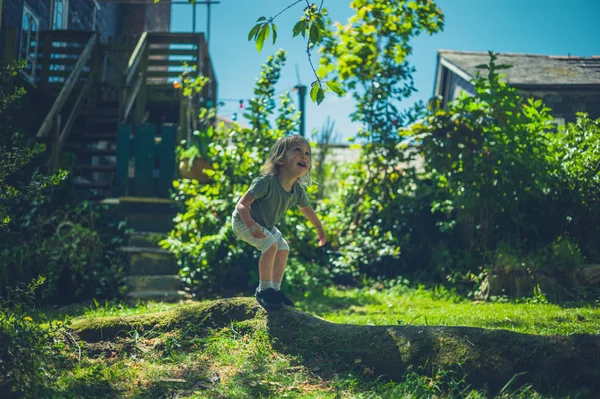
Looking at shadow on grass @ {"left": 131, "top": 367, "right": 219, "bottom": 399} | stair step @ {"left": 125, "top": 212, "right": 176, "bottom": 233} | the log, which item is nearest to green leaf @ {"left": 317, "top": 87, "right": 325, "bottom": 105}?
the log

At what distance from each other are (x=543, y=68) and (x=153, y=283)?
9.48m

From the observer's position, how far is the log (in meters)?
2.88

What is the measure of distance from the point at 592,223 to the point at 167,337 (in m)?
5.83

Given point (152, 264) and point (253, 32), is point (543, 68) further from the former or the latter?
point (253, 32)

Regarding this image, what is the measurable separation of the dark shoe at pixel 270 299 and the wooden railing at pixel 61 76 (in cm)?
498

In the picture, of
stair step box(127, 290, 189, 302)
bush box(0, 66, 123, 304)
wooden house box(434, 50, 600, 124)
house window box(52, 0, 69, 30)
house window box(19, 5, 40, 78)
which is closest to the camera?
bush box(0, 66, 123, 304)

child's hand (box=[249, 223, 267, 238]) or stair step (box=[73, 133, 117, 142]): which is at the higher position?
stair step (box=[73, 133, 117, 142])

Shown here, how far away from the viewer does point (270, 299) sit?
12.6 ft

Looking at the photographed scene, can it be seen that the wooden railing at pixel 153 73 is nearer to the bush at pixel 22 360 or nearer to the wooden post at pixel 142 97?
the wooden post at pixel 142 97

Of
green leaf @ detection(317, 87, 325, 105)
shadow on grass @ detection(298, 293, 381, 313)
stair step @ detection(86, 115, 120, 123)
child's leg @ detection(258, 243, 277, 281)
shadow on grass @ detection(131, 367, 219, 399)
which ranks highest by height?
stair step @ detection(86, 115, 120, 123)

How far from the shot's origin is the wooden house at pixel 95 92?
8.30 m

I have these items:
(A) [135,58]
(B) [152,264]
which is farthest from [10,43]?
→ (B) [152,264]

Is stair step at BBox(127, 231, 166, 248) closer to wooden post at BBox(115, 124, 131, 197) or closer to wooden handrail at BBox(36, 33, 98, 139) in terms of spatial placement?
wooden post at BBox(115, 124, 131, 197)

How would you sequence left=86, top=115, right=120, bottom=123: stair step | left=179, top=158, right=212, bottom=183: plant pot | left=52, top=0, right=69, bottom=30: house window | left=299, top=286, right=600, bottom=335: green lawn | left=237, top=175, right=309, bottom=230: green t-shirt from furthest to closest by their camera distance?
left=86, top=115, right=120, bottom=123: stair step, left=52, top=0, right=69, bottom=30: house window, left=179, top=158, right=212, bottom=183: plant pot, left=299, top=286, right=600, bottom=335: green lawn, left=237, top=175, right=309, bottom=230: green t-shirt
